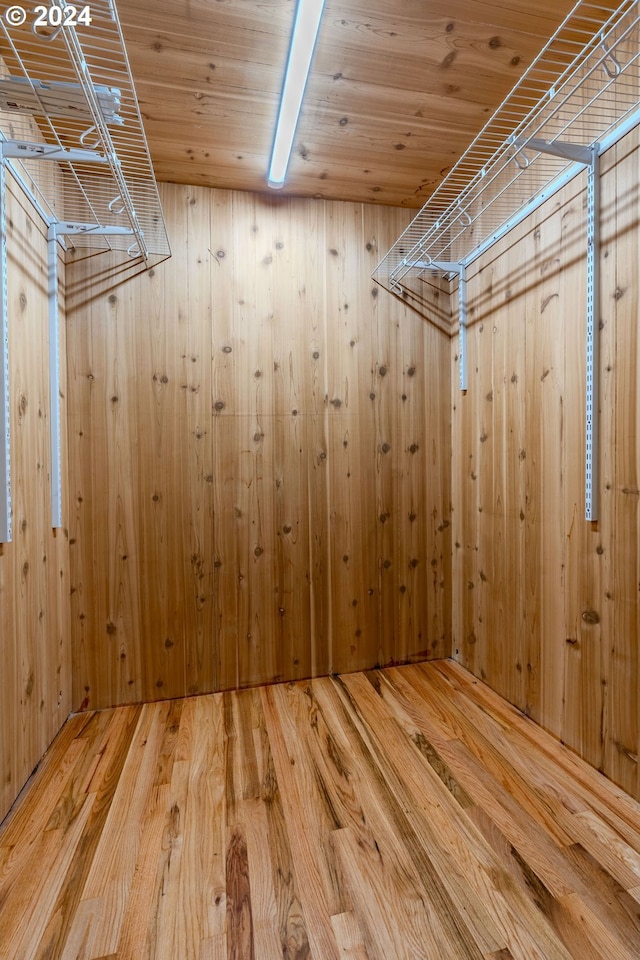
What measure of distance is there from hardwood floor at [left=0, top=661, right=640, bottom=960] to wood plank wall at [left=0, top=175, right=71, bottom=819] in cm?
19

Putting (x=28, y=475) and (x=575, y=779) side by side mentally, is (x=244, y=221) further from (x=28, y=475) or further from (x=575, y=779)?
(x=575, y=779)

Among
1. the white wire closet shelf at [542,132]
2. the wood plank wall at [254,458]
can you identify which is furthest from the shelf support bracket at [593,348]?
the wood plank wall at [254,458]

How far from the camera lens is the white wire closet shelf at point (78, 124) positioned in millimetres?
1120

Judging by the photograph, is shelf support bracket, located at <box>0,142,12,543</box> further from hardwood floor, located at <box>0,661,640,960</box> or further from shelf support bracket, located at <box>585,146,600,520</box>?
shelf support bracket, located at <box>585,146,600,520</box>

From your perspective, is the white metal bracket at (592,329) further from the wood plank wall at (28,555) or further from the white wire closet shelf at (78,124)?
the wood plank wall at (28,555)

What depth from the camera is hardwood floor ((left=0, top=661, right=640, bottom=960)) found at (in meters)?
1.02

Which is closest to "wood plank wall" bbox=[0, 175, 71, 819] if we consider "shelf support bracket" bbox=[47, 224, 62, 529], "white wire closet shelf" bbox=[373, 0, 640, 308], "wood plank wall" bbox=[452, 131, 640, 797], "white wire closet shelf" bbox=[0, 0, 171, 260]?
"shelf support bracket" bbox=[47, 224, 62, 529]

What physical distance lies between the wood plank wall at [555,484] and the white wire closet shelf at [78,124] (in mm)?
1445

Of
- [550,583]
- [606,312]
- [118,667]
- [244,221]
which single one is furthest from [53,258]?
[550,583]

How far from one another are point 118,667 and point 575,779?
6.09ft

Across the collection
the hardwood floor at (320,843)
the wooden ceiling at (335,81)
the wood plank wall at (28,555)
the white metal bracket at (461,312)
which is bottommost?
the hardwood floor at (320,843)

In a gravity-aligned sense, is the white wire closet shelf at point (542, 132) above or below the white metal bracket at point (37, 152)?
above

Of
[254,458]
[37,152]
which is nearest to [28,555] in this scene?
[254,458]

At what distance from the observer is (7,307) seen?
4.68 ft
